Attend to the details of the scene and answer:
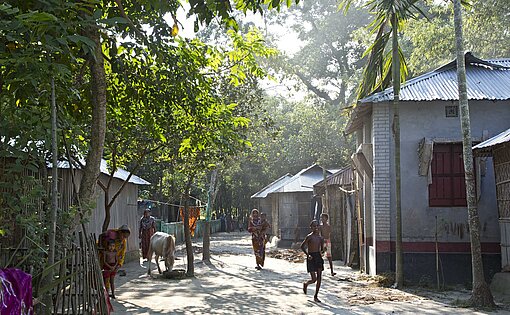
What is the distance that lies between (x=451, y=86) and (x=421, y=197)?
8.83 ft

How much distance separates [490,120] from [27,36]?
36.9 feet

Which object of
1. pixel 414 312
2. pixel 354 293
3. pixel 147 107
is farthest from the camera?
pixel 354 293

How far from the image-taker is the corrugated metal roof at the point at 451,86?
14414 millimetres

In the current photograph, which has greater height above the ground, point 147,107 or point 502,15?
point 502,15

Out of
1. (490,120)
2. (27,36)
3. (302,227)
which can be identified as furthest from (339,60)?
(27,36)

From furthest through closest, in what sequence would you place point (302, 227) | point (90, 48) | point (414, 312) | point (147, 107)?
point (302, 227) < point (147, 107) < point (414, 312) < point (90, 48)

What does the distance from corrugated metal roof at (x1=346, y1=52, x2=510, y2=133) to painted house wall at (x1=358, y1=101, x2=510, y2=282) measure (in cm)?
28

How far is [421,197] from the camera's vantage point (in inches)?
582

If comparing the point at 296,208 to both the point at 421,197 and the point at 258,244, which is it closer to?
the point at 258,244

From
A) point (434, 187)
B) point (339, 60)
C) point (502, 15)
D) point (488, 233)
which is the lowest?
point (488, 233)

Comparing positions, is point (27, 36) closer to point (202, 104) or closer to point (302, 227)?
point (202, 104)

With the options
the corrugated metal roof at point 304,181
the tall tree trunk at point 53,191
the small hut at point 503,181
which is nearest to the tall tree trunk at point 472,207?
the small hut at point 503,181

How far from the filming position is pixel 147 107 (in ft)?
38.7

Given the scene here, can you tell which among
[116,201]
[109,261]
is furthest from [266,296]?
[116,201]
